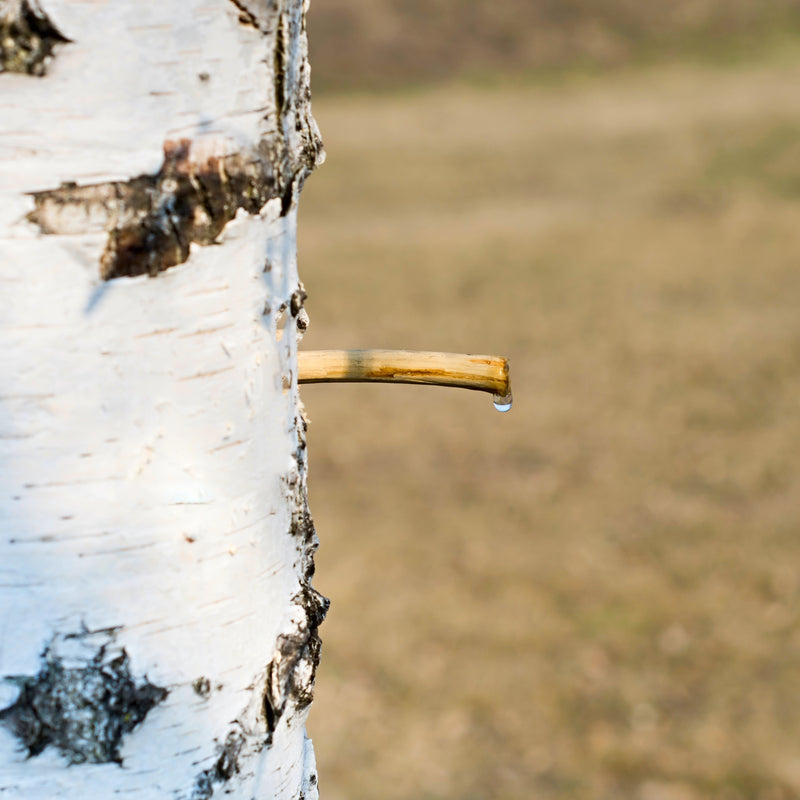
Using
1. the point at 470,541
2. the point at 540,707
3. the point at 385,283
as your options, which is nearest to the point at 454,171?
the point at 385,283

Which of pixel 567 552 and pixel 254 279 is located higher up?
pixel 254 279

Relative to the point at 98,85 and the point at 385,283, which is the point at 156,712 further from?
the point at 385,283

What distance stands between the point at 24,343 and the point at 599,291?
892 cm

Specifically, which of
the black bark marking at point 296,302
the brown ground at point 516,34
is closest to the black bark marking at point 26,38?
the black bark marking at point 296,302

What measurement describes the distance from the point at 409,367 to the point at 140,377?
407 mm

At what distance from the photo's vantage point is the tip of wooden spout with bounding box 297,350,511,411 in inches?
46.8

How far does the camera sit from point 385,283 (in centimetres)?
1002

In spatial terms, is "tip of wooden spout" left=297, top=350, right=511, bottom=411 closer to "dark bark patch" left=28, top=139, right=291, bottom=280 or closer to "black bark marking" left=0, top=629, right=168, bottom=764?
"dark bark patch" left=28, top=139, right=291, bottom=280

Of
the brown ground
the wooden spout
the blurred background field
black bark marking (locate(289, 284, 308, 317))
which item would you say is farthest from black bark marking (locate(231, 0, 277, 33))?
the brown ground

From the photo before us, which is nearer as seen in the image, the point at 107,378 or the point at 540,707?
the point at 107,378

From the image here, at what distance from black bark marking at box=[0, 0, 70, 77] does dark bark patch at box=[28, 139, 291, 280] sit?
0.33 ft

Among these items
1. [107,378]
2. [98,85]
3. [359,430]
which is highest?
[98,85]

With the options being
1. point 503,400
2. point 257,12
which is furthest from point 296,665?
point 257,12

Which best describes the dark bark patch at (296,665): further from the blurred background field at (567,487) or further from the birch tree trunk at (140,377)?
the blurred background field at (567,487)
